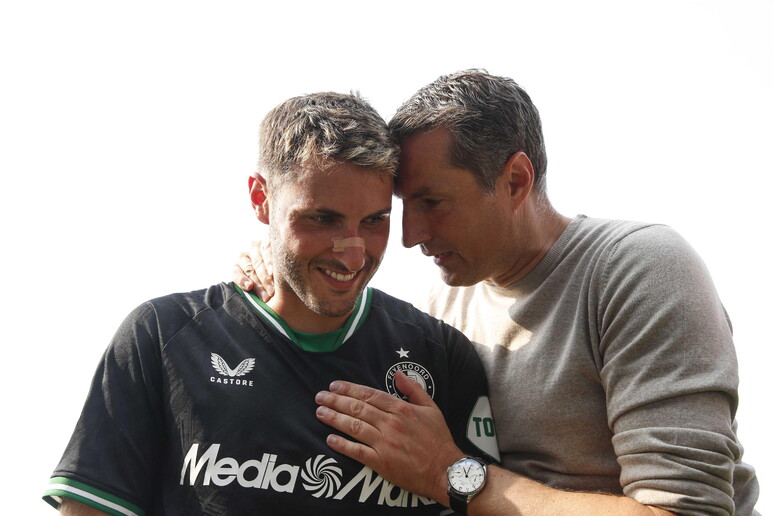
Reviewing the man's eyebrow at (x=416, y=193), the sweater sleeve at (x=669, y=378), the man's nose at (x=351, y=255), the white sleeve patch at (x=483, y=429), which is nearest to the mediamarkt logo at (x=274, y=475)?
the white sleeve patch at (x=483, y=429)

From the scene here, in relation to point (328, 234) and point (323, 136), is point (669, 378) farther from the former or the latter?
point (323, 136)

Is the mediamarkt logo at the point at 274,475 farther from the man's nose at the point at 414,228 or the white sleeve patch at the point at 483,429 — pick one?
the man's nose at the point at 414,228

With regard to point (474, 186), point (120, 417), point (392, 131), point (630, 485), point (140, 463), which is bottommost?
point (630, 485)

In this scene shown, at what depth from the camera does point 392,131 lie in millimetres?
3148

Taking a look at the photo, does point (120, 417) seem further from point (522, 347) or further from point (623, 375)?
point (623, 375)

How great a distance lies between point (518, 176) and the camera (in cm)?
321

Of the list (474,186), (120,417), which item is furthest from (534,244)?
(120,417)

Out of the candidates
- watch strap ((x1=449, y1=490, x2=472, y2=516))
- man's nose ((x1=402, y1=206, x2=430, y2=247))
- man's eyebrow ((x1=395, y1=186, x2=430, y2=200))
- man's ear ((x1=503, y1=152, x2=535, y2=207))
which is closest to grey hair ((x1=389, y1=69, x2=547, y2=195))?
man's ear ((x1=503, y1=152, x2=535, y2=207))

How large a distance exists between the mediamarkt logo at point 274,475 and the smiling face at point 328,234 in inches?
20.3

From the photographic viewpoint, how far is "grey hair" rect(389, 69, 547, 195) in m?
3.08

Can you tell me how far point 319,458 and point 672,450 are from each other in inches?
43.9

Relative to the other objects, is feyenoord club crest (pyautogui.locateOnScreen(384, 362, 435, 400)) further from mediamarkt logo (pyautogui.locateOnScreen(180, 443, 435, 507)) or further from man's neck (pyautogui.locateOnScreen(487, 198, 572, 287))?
man's neck (pyautogui.locateOnScreen(487, 198, 572, 287))

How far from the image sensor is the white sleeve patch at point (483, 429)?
2881 mm

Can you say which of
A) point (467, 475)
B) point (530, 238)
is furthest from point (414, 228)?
point (467, 475)
